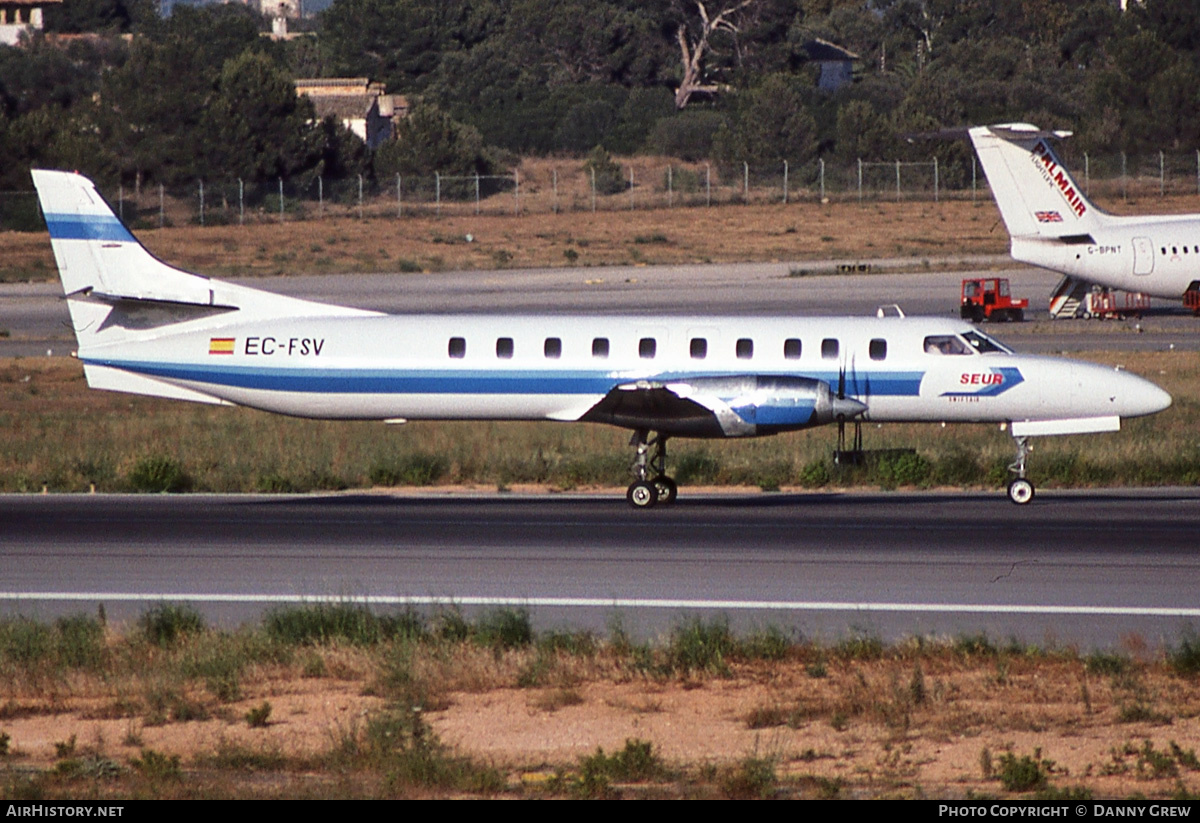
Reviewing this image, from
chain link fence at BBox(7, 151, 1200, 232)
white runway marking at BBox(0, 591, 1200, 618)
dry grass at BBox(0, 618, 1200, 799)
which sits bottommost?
white runway marking at BBox(0, 591, 1200, 618)

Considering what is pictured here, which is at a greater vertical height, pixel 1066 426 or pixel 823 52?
pixel 823 52

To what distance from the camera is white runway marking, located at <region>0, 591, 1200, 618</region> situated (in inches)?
620

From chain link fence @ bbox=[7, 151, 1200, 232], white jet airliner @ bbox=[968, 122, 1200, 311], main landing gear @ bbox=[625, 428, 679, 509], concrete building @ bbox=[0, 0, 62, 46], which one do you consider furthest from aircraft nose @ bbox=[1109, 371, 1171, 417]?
concrete building @ bbox=[0, 0, 62, 46]

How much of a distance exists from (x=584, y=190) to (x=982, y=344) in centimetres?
7064

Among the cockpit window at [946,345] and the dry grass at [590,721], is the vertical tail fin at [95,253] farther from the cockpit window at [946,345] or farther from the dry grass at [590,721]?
the cockpit window at [946,345]

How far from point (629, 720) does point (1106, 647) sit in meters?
4.98

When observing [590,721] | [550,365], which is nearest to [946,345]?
[550,365]

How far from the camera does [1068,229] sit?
157ft

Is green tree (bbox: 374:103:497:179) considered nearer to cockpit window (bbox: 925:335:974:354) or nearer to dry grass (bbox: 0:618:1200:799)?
cockpit window (bbox: 925:335:974:354)

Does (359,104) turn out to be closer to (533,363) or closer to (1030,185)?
(1030,185)

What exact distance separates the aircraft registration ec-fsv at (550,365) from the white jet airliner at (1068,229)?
2532 cm

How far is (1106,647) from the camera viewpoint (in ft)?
46.6

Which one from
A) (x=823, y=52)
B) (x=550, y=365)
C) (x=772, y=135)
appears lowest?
(x=550, y=365)
